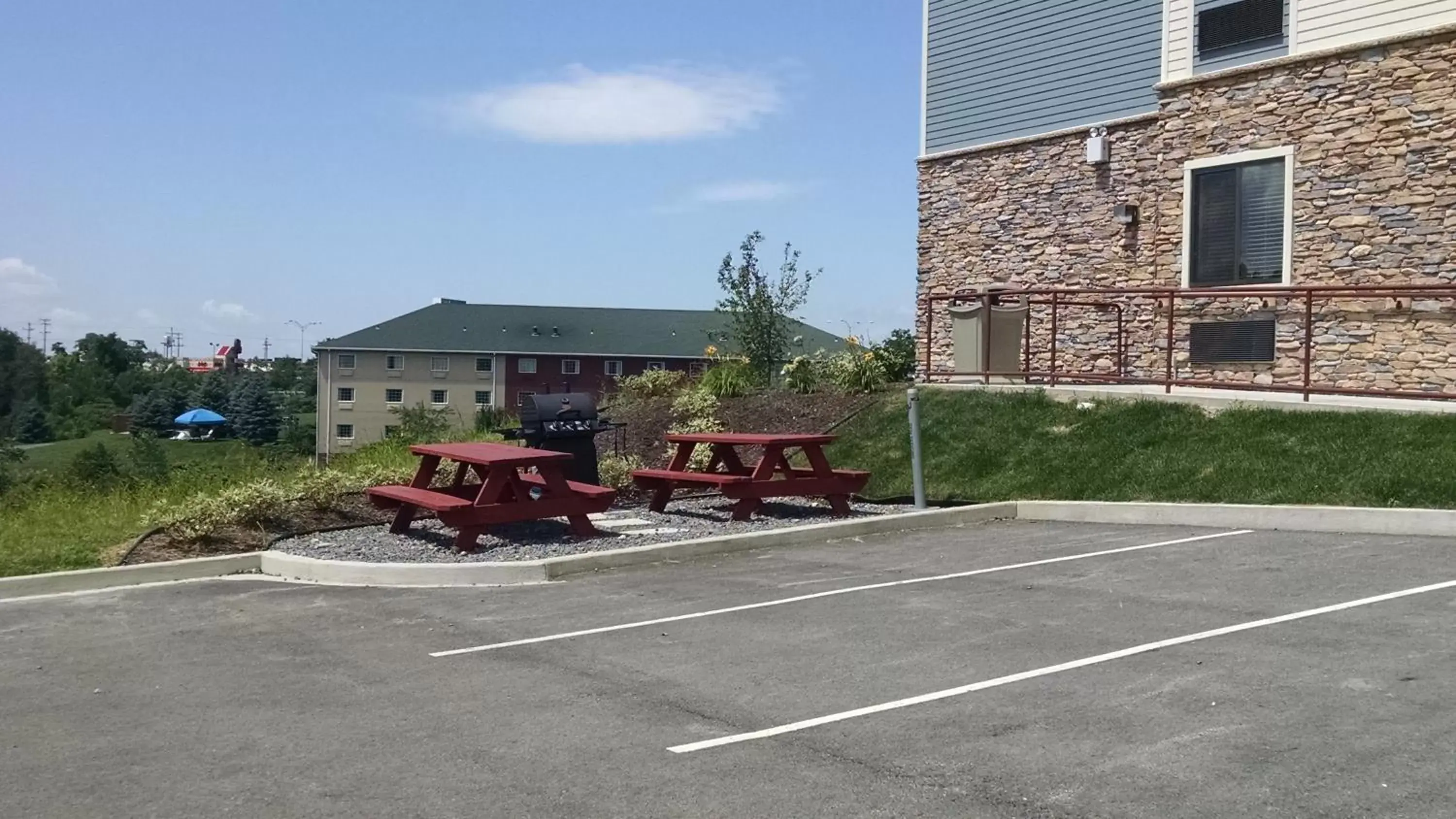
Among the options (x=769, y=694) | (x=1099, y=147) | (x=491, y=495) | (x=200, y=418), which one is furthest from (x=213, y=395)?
(x=769, y=694)

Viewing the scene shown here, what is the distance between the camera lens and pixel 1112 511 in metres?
12.4

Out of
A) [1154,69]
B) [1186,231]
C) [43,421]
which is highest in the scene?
[1154,69]

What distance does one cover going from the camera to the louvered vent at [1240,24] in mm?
17359

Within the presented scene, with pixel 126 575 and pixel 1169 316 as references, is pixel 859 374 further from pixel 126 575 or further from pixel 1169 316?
pixel 126 575

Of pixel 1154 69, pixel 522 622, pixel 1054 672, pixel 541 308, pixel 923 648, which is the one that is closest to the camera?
pixel 1054 672

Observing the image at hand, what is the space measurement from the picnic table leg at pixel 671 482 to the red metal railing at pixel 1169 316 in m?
5.35

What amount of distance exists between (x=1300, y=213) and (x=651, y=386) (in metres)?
10.0

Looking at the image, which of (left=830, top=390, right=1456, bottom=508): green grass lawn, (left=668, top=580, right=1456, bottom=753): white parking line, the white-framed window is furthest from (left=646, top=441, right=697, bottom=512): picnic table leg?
the white-framed window

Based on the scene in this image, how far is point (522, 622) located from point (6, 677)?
2.79 metres

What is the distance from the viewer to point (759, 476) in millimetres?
12336

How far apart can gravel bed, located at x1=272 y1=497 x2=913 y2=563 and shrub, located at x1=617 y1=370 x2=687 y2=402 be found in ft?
26.3

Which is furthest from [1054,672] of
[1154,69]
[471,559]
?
[1154,69]

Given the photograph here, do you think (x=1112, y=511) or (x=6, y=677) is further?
(x=1112, y=511)

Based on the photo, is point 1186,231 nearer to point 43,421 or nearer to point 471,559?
point 471,559
